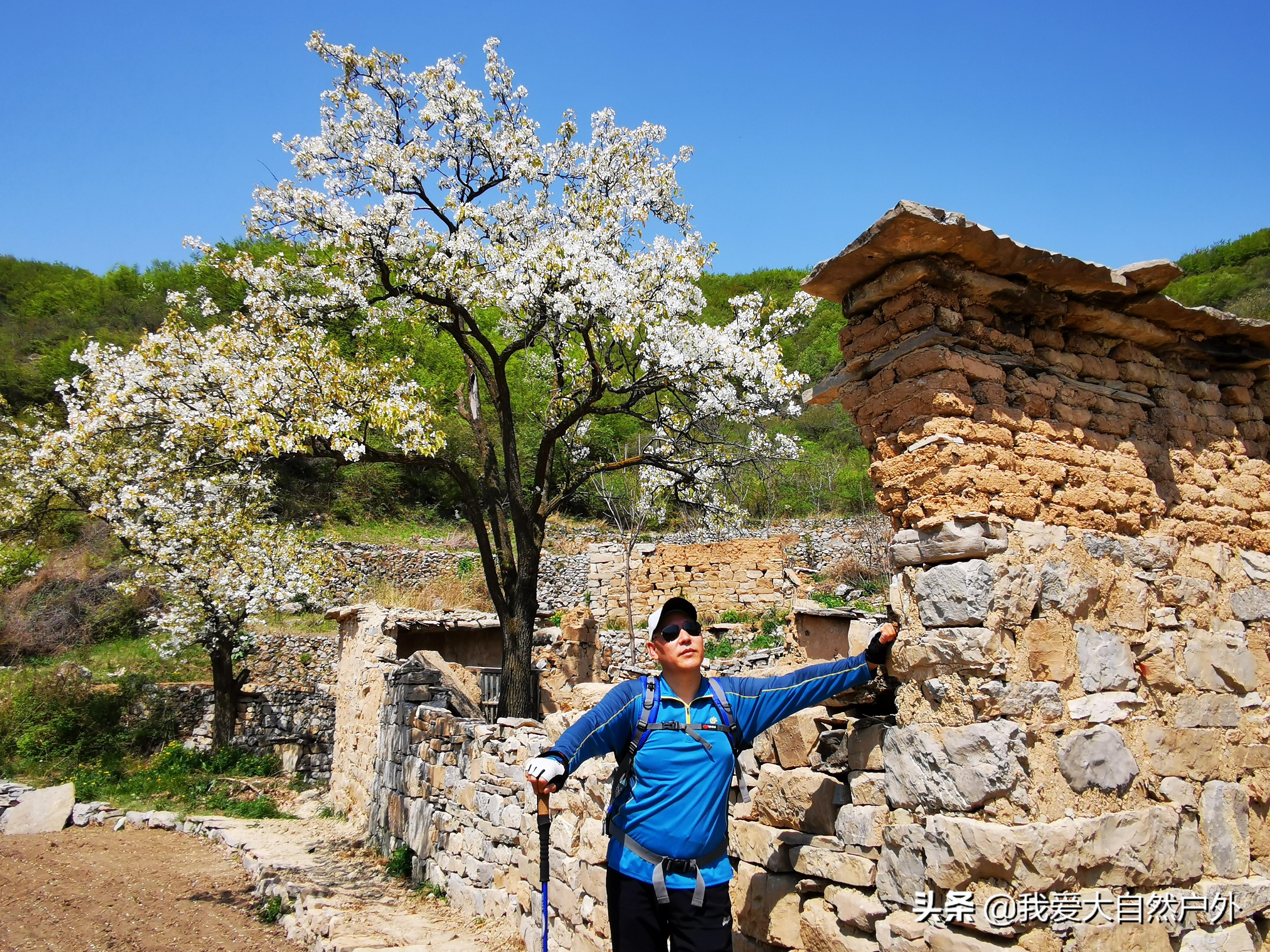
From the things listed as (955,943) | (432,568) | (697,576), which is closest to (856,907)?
(955,943)

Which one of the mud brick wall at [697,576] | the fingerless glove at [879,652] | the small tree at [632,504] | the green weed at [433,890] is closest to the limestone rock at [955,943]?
the fingerless glove at [879,652]

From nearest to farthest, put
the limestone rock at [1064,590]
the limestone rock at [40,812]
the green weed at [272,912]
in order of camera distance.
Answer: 1. the limestone rock at [1064,590]
2. the green weed at [272,912]
3. the limestone rock at [40,812]

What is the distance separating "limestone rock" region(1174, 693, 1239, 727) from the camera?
3.74 m

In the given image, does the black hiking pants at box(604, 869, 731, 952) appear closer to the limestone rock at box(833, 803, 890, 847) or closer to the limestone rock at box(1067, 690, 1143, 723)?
the limestone rock at box(833, 803, 890, 847)

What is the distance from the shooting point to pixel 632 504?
20688 millimetres

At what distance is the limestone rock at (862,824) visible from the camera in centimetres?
340

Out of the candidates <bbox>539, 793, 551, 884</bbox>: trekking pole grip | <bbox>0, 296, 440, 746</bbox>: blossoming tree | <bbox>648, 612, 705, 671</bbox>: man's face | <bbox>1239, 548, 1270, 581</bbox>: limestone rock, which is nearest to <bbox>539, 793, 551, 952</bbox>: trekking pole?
<bbox>539, 793, 551, 884</bbox>: trekking pole grip

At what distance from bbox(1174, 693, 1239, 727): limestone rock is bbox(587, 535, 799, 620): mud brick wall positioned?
15.1 metres

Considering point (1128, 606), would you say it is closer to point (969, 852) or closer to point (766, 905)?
point (969, 852)

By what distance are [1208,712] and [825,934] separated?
2090 mm

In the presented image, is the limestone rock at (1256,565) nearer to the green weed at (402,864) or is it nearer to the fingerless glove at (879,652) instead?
the fingerless glove at (879,652)

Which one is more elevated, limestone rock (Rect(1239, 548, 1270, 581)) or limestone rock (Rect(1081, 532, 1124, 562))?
limestone rock (Rect(1081, 532, 1124, 562))

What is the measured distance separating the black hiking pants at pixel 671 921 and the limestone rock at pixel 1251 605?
10.2 feet

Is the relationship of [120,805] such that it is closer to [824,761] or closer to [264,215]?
[264,215]
